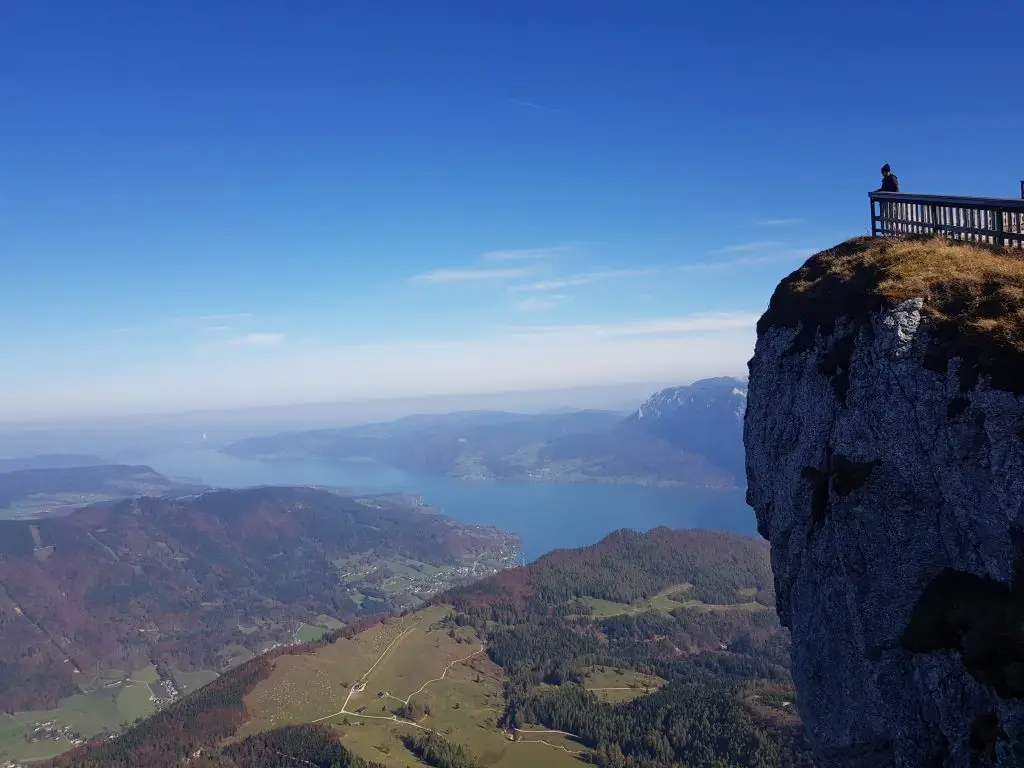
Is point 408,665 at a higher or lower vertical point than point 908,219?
lower

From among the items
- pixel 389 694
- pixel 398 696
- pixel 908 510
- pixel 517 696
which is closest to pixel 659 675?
pixel 517 696

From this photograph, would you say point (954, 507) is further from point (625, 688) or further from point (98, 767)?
point (98, 767)

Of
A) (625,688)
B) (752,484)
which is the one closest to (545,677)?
(625,688)

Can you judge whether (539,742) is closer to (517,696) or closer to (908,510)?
(517,696)

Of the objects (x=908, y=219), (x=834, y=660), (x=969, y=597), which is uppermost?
(x=908, y=219)

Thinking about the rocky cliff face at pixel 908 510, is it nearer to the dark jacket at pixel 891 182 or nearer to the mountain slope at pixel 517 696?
the dark jacket at pixel 891 182

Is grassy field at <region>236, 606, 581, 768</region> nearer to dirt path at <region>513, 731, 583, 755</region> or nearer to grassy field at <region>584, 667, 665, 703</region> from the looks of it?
dirt path at <region>513, 731, 583, 755</region>
